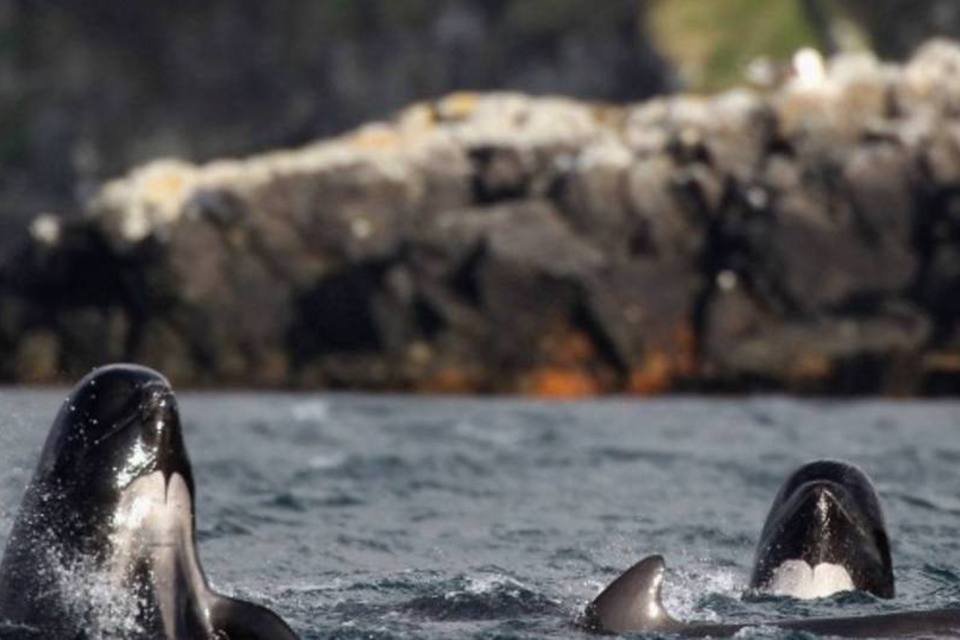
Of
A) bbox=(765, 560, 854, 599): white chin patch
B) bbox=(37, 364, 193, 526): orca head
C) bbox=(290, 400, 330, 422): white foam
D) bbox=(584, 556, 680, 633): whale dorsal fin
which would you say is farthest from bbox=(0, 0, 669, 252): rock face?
bbox=(37, 364, 193, 526): orca head

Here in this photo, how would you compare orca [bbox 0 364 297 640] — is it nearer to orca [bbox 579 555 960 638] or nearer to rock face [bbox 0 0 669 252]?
orca [bbox 579 555 960 638]

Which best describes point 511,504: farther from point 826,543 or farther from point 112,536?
point 112,536

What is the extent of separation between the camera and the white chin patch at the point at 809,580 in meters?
12.5

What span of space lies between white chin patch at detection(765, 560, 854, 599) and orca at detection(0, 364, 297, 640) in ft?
12.8

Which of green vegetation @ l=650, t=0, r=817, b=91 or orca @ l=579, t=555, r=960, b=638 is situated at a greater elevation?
green vegetation @ l=650, t=0, r=817, b=91

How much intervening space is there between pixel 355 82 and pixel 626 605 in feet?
234

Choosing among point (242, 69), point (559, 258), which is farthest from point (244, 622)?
point (242, 69)

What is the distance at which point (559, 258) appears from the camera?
45.6 m

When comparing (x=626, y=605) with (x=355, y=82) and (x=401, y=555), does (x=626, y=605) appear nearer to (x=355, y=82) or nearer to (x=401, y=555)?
(x=401, y=555)

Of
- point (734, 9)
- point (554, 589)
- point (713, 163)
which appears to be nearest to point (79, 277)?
point (713, 163)

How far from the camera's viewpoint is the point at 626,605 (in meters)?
10.6

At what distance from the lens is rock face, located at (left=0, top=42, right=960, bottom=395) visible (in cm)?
4481

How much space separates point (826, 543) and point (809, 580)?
25 centimetres

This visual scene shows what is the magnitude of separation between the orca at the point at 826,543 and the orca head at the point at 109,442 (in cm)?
406
